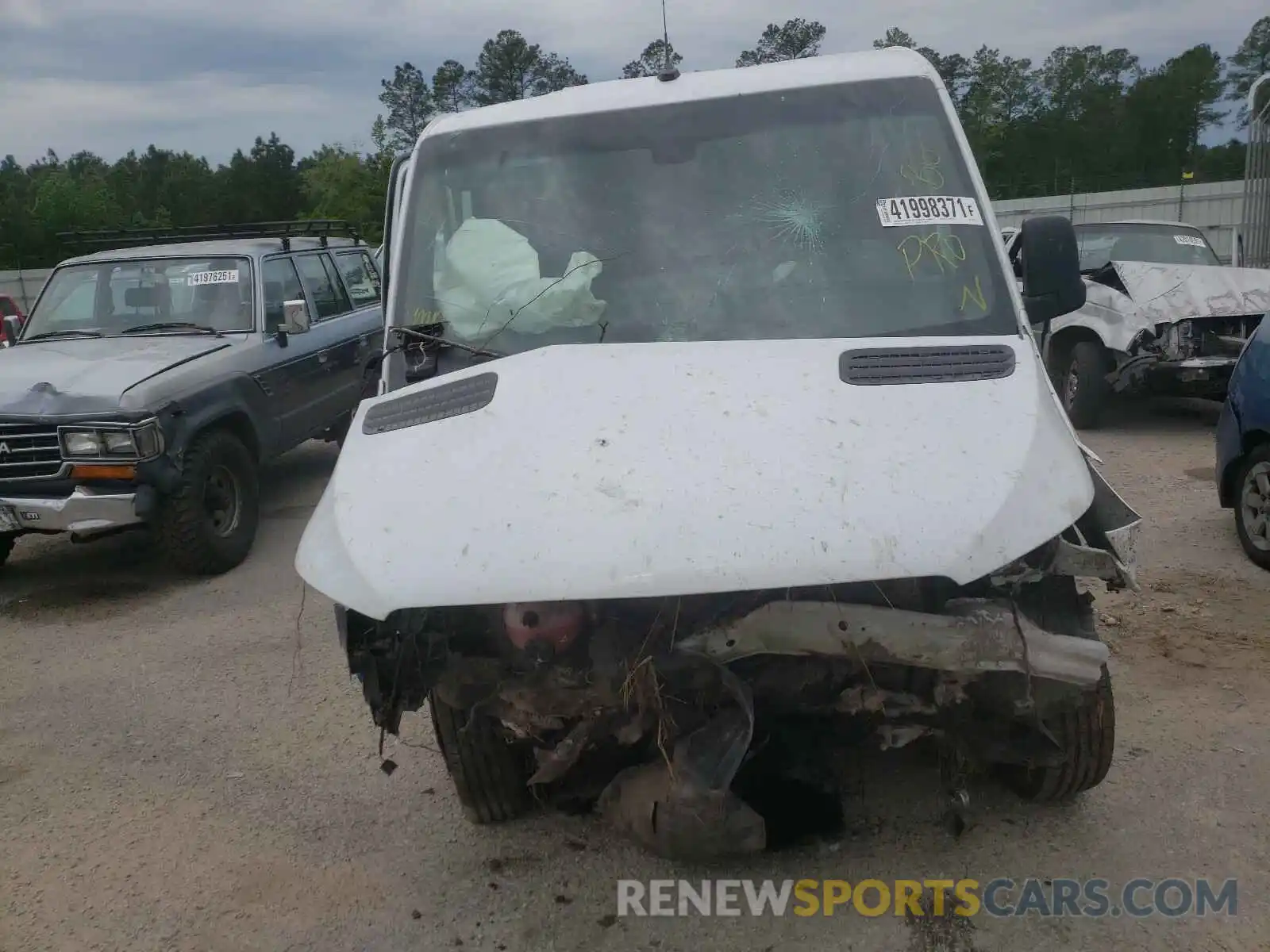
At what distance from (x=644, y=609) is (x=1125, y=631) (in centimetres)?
310

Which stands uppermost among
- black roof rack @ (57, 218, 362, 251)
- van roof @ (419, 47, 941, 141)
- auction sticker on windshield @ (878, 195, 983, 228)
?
van roof @ (419, 47, 941, 141)

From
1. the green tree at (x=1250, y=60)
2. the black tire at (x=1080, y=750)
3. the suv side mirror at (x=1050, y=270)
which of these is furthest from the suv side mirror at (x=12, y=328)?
the green tree at (x=1250, y=60)

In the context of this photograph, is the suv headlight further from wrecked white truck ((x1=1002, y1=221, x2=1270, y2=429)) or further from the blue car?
wrecked white truck ((x1=1002, y1=221, x2=1270, y2=429))

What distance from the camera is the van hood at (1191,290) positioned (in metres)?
8.22

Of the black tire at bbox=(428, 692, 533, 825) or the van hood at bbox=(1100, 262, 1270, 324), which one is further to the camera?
the van hood at bbox=(1100, 262, 1270, 324)

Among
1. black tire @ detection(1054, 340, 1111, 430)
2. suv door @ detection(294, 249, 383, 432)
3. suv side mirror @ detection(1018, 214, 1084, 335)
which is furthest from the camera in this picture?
black tire @ detection(1054, 340, 1111, 430)

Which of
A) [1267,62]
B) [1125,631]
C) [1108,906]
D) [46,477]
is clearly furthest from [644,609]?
[1267,62]

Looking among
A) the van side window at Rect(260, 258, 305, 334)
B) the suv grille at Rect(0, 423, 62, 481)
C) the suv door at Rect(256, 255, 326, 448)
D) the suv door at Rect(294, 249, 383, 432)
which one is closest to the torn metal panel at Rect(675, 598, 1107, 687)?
the suv grille at Rect(0, 423, 62, 481)

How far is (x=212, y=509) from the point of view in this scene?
650 centimetres

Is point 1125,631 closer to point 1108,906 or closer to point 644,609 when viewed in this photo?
point 1108,906

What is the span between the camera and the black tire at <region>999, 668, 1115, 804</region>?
2.93 meters

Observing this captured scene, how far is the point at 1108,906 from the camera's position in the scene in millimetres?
2840

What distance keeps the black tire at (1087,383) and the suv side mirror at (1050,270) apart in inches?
213

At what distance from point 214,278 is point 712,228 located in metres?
5.01
